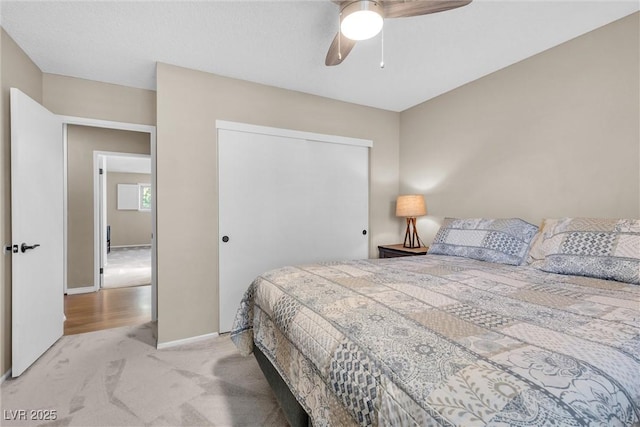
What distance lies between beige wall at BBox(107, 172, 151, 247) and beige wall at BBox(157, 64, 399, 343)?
7673 mm

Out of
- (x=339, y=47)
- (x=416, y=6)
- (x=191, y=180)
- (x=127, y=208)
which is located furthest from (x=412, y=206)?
(x=127, y=208)

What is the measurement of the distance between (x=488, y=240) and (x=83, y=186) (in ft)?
16.4

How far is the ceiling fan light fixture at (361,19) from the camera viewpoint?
4.90ft

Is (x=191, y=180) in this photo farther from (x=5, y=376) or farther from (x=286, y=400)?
(x=286, y=400)

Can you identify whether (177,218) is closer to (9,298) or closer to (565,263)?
(9,298)

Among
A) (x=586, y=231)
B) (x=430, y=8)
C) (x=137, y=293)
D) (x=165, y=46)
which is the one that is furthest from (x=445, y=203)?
(x=137, y=293)

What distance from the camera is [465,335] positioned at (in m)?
0.89

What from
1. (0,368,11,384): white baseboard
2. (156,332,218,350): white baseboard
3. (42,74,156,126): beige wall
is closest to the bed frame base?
(156,332,218,350): white baseboard

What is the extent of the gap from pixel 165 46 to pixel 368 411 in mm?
2733

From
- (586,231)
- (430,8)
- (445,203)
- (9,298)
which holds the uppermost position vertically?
(430,8)

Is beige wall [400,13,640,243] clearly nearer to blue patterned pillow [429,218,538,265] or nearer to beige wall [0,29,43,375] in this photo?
blue patterned pillow [429,218,538,265]

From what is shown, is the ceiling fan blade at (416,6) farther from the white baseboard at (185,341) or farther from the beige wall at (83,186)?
the beige wall at (83,186)

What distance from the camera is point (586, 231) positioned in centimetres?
177

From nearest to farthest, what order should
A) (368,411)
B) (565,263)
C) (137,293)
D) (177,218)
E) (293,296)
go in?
(368,411) < (293,296) < (565,263) < (177,218) < (137,293)
